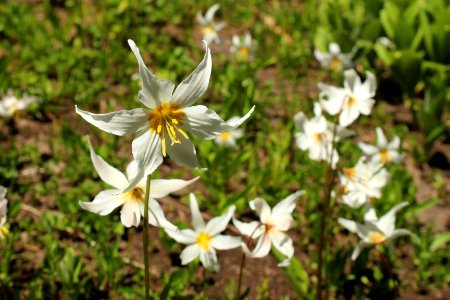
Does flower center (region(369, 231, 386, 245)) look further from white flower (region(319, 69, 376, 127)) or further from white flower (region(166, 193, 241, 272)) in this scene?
white flower (region(166, 193, 241, 272))

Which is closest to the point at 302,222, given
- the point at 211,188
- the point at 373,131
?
the point at 211,188

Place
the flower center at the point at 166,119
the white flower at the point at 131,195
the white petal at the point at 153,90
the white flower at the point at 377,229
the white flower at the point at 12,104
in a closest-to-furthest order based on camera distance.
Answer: the white petal at the point at 153,90
the flower center at the point at 166,119
the white flower at the point at 131,195
the white flower at the point at 377,229
the white flower at the point at 12,104

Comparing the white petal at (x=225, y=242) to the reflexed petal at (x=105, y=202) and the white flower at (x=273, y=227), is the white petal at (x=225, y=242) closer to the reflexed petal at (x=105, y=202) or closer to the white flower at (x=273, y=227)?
the white flower at (x=273, y=227)

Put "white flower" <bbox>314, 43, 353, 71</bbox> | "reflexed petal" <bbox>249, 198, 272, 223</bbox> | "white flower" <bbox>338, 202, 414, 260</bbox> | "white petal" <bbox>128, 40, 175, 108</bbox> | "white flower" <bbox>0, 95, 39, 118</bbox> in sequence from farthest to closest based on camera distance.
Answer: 1. "white flower" <bbox>314, 43, 353, 71</bbox>
2. "white flower" <bbox>0, 95, 39, 118</bbox>
3. "white flower" <bbox>338, 202, 414, 260</bbox>
4. "reflexed petal" <bbox>249, 198, 272, 223</bbox>
5. "white petal" <bbox>128, 40, 175, 108</bbox>

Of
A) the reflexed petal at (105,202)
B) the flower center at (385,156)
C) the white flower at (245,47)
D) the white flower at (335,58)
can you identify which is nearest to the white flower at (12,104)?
the white flower at (245,47)

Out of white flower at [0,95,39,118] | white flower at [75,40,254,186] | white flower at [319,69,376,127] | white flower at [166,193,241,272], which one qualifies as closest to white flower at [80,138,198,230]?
white flower at [75,40,254,186]
